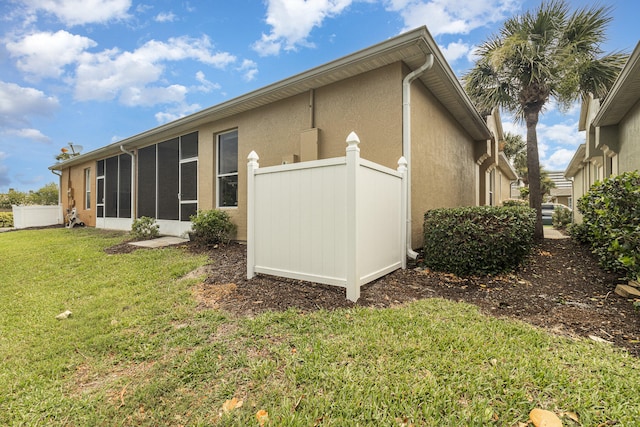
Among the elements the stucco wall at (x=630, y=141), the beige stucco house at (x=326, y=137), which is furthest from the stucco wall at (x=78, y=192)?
the stucco wall at (x=630, y=141)

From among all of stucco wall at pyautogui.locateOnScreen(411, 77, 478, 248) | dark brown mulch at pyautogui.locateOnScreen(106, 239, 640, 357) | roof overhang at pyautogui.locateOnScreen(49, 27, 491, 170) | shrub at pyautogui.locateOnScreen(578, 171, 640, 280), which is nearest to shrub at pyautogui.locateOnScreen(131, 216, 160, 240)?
roof overhang at pyautogui.locateOnScreen(49, 27, 491, 170)

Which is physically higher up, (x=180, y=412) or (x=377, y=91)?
(x=377, y=91)

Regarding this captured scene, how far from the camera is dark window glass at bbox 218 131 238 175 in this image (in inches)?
299

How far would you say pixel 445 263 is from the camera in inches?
171

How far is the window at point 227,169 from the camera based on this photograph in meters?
7.58

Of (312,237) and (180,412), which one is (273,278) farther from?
(180,412)

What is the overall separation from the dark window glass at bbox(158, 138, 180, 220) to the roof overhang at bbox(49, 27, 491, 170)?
52cm

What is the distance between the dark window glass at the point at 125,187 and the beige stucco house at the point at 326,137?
39 millimetres

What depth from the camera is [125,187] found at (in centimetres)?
1102

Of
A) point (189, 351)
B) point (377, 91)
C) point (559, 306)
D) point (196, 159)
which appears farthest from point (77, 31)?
point (559, 306)

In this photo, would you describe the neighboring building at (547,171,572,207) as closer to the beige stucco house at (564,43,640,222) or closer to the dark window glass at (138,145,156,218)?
the beige stucco house at (564,43,640,222)

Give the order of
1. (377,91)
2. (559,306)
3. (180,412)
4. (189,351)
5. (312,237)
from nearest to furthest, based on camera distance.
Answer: (180,412)
(189,351)
(559,306)
(312,237)
(377,91)

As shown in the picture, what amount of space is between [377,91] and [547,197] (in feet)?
115

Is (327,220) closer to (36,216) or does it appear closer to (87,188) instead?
(87,188)
